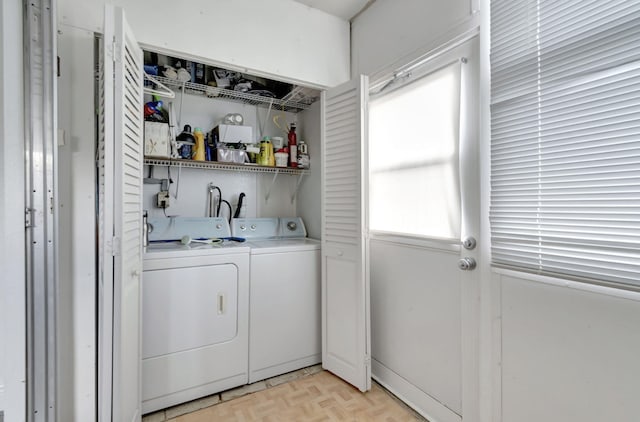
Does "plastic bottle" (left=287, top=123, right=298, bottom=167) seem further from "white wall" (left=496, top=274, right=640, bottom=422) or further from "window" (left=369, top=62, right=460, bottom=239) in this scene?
"white wall" (left=496, top=274, right=640, bottom=422)

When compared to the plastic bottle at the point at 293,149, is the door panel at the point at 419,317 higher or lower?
lower

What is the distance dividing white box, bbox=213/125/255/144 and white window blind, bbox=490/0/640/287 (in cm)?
175

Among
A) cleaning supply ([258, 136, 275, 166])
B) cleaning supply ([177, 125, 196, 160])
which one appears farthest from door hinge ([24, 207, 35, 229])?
cleaning supply ([258, 136, 275, 166])

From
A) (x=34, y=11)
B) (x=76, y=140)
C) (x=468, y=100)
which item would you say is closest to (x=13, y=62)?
(x=34, y=11)

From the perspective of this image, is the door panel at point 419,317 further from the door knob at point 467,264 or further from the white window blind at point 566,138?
the white window blind at point 566,138

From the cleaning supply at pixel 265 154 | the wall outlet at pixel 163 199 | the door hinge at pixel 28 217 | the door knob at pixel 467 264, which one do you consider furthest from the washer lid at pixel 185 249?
the door knob at pixel 467 264

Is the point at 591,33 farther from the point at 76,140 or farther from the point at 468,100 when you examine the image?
the point at 76,140

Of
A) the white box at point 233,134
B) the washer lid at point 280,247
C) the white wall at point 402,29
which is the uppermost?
the white wall at point 402,29

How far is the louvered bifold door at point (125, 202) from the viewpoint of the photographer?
3.90 feet

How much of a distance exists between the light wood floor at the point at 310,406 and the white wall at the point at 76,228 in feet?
1.92

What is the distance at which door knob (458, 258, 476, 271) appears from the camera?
142 centimetres

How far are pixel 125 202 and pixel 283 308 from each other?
4.25ft

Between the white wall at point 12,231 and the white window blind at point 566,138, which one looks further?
the white wall at point 12,231

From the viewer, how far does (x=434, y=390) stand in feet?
5.41
